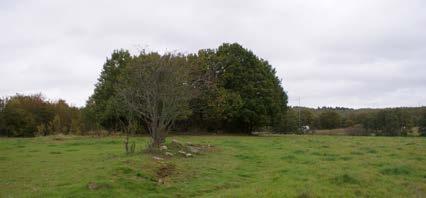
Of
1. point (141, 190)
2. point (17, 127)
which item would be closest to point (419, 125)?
point (17, 127)

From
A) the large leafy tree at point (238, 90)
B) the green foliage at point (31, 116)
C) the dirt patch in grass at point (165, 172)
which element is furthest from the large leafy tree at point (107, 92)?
the dirt patch in grass at point (165, 172)

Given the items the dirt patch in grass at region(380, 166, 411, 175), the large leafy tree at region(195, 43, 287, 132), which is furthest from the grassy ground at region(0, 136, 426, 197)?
the large leafy tree at region(195, 43, 287, 132)

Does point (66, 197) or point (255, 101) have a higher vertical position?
point (255, 101)

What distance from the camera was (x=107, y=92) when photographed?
47.5 meters

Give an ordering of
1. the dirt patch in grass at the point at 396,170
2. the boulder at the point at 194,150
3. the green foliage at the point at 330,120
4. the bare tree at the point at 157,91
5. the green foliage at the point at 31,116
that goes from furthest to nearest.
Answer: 1. the green foliage at the point at 330,120
2. the green foliage at the point at 31,116
3. the boulder at the point at 194,150
4. the bare tree at the point at 157,91
5. the dirt patch in grass at the point at 396,170

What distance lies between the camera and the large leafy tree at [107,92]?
47.4 m

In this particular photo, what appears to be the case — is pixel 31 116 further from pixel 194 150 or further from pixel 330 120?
pixel 330 120

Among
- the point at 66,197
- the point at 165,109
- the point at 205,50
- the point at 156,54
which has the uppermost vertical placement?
the point at 205,50

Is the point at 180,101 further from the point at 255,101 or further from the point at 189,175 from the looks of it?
the point at 255,101

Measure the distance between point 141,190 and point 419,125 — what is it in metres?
62.1

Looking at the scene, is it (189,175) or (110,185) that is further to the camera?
(189,175)

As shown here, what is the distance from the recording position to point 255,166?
19062 millimetres

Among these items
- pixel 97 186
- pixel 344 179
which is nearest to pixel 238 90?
pixel 344 179

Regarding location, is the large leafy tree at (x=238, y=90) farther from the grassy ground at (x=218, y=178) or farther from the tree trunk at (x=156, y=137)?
the grassy ground at (x=218, y=178)
